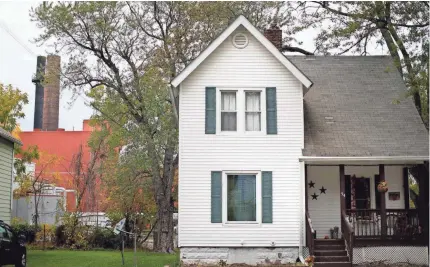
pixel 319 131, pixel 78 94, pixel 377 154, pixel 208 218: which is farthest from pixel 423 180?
pixel 78 94

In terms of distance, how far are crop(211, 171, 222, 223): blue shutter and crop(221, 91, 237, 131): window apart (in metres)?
1.51

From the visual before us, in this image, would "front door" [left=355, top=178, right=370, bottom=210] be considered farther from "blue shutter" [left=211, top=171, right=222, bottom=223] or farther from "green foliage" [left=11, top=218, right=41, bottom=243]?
"green foliage" [left=11, top=218, right=41, bottom=243]

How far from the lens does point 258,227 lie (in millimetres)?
19844

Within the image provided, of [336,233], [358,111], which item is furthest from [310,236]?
[358,111]

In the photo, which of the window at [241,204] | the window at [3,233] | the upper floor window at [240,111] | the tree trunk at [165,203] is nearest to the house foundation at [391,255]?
the window at [241,204]

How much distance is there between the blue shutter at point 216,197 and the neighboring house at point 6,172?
31.1ft

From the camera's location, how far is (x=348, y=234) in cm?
1917

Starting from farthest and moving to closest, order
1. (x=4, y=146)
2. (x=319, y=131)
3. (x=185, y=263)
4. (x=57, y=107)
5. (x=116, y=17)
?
(x=57, y=107) → (x=116, y=17) → (x=4, y=146) → (x=319, y=131) → (x=185, y=263)

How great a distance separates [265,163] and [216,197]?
183 centimetres

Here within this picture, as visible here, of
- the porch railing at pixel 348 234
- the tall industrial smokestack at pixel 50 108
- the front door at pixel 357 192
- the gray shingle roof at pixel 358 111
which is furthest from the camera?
the tall industrial smokestack at pixel 50 108

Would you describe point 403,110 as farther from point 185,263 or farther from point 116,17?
point 116,17

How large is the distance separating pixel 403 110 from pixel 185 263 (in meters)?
8.92

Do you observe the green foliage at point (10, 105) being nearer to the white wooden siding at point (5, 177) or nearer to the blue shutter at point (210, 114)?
the white wooden siding at point (5, 177)

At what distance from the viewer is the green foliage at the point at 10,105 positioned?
3039cm
